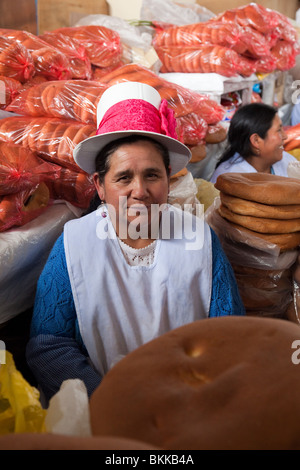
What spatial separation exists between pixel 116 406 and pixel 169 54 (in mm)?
3031

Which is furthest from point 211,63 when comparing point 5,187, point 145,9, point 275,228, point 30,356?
point 30,356

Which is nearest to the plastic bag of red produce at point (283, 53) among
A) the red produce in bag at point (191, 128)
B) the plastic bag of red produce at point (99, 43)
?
the plastic bag of red produce at point (99, 43)

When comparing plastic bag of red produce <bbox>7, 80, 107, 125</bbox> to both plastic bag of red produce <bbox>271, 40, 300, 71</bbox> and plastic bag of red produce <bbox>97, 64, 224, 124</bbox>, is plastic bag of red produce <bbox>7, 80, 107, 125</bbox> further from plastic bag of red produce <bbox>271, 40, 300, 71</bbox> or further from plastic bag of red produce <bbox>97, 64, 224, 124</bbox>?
plastic bag of red produce <bbox>271, 40, 300, 71</bbox>

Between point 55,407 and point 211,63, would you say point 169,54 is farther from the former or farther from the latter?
point 55,407

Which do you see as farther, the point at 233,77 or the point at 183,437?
the point at 233,77

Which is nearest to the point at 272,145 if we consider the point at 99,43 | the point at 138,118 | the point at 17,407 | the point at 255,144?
the point at 255,144

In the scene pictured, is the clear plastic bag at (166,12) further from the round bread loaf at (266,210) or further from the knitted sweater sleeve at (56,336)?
the knitted sweater sleeve at (56,336)

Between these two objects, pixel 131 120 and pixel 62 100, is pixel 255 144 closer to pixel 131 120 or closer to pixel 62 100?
pixel 62 100

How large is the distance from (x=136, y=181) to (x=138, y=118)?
0.48 feet

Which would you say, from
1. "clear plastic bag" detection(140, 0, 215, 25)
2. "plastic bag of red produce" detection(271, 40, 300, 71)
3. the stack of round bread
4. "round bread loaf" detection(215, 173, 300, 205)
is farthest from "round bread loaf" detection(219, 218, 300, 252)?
"clear plastic bag" detection(140, 0, 215, 25)

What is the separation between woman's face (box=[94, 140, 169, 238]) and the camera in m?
1.02

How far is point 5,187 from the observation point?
1220 mm

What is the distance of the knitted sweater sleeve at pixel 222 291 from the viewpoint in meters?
1.14

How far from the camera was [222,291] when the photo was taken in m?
1.15
